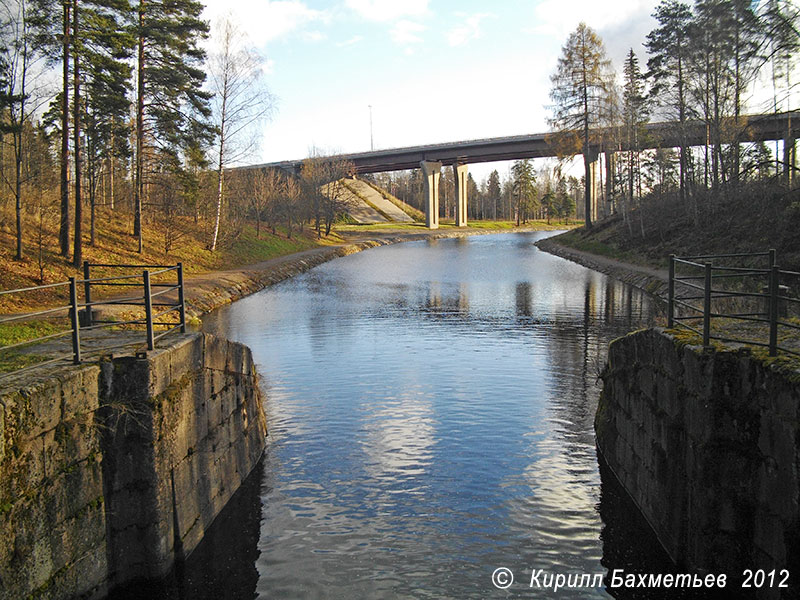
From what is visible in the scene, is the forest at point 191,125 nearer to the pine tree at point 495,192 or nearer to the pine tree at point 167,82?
the pine tree at point 167,82

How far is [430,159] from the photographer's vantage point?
339 ft

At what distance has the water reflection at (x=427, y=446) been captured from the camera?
8.39m

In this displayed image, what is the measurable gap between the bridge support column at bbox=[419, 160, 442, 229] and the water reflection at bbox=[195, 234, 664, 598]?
78.0 m

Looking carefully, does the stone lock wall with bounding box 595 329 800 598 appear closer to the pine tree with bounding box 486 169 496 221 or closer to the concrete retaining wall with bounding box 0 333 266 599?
the concrete retaining wall with bounding box 0 333 266 599

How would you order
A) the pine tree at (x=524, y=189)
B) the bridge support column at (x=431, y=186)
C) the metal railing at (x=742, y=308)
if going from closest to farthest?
1. the metal railing at (x=742, y=308)
2. the bridge support column at (x=431, y=186)
3. the pine tree at (x=524, y=189)

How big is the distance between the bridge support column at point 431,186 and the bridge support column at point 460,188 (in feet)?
12.2

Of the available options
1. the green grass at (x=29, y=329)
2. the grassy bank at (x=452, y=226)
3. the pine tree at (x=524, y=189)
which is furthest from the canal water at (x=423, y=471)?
the pine tree at (x=524, y=189)

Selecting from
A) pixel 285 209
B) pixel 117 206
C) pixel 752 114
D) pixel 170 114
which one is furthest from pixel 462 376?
pixel 285 209

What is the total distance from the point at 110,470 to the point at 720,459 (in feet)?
22.2

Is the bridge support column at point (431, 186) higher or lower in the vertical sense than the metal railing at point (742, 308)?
higher

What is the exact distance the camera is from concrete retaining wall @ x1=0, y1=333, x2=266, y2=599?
20.4ft

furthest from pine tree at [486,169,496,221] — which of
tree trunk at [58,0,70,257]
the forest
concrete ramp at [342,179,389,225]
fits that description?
tree trunk at [58,0,70,257]

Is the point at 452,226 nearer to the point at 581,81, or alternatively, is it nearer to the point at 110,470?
the point at 581,81

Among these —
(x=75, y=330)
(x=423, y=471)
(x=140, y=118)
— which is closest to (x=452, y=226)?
(x=140, y=118)
